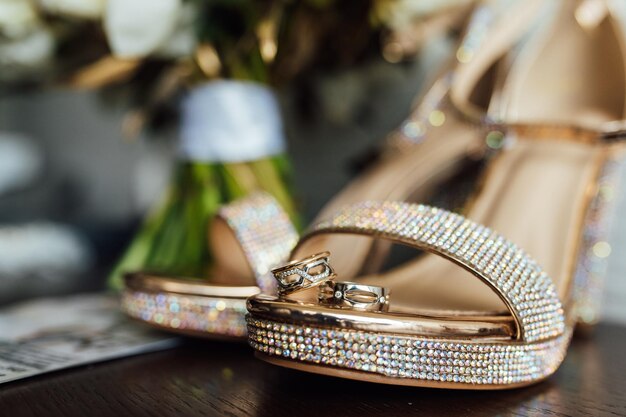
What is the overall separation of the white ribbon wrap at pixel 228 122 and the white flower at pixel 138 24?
7 centimetres

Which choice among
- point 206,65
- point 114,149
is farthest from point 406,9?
point 114,149

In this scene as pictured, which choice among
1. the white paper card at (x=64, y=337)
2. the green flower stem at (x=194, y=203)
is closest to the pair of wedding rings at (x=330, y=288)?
the white paper card at (x=64, y=337)

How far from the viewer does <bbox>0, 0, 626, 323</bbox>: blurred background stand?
2.19 feet

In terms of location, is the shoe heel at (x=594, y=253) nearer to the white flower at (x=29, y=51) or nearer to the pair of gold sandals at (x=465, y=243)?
the pair of gold sandals at (x=465, y=243)

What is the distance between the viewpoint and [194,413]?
0.28 m

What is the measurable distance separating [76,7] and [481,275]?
15.1 inches

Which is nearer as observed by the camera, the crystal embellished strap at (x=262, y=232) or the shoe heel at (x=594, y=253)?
the crystal embellished strap at (x=262, y=232)

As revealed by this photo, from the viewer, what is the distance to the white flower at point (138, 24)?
0.48m

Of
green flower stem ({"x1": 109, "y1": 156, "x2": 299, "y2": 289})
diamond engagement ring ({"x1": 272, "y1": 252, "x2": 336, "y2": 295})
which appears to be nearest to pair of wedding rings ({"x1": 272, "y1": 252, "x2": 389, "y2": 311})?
diamond engagement ring ({"x1": 272, "y1": 252, "x2": 336, "y2": 295})

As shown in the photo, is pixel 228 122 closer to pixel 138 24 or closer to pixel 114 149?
pixel 138 24

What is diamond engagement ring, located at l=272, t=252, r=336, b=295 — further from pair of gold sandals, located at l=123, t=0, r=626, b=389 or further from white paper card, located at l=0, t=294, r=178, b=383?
white paper card, located at l=0, t=294, r=178, b=383

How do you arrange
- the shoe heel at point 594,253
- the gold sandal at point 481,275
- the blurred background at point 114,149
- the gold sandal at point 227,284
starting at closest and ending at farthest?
the gold sandal at point 481,275
the gold sandal at point 227,284
the shoe heel at point 594,253
the blurred background at point 114,149

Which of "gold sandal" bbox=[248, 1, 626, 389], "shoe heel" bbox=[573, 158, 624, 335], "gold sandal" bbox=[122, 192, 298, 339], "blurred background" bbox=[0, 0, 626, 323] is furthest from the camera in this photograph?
"blurred background" bbox=[0, 0, 626, 323]

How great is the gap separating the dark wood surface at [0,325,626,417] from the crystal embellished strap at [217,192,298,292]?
6cm
